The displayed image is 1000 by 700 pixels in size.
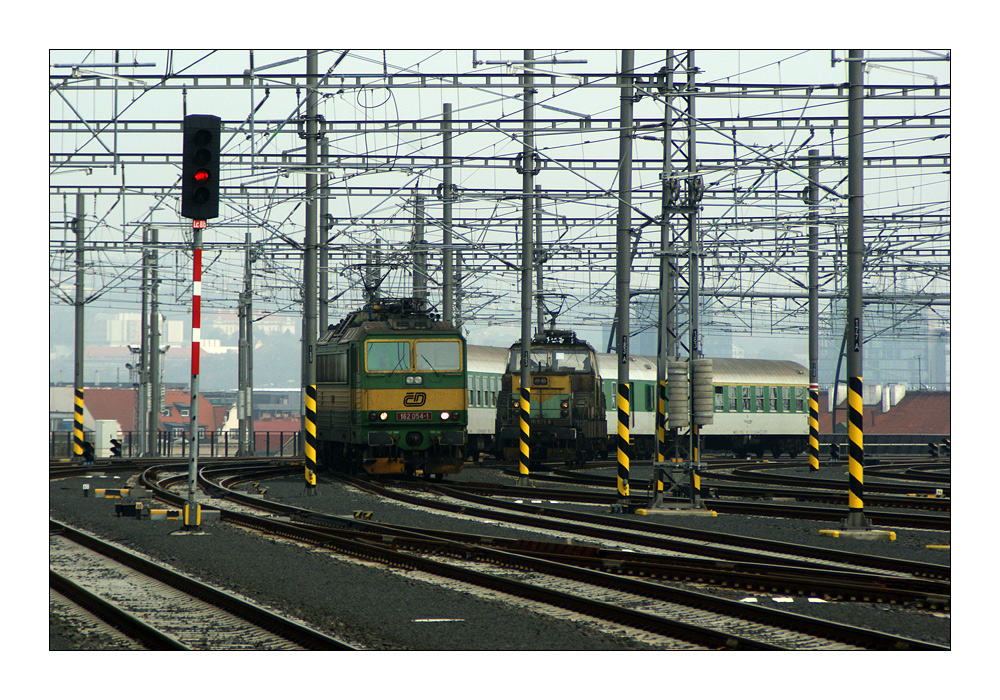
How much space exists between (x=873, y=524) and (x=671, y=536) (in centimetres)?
375

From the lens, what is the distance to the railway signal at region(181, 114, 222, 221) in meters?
13.2

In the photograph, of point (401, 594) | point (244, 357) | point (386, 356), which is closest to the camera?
point (401, 594)

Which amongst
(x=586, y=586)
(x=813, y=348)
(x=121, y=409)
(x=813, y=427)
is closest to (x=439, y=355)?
(x=813, y=427)

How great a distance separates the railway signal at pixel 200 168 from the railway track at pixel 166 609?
165 inches

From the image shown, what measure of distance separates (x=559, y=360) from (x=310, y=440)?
42.1ft

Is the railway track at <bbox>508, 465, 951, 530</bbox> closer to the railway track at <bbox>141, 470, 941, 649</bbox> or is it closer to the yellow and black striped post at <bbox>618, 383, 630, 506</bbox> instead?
the yellow and black striped post at <bbox>618, 383, 630, 506</bbox>

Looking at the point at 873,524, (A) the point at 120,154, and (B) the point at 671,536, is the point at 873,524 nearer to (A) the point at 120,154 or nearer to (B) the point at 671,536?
(B) the point at 671,536

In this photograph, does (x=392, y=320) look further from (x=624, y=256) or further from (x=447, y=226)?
(x=624, y=256)

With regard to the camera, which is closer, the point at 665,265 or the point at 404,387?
the point at 665,265

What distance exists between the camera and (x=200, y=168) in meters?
13.2

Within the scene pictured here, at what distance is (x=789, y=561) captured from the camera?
13.0 metres

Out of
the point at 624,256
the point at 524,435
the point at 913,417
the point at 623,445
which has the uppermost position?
the point at 624,256

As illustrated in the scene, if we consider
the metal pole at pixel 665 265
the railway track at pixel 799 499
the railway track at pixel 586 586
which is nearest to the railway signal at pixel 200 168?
the railway track at pixel 586 586

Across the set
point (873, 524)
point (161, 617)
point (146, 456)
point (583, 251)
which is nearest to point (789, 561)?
point (873, 524)
